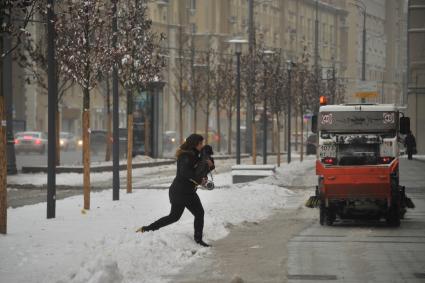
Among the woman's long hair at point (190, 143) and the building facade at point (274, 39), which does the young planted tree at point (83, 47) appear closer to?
the woman's long hair at point (190, 143)

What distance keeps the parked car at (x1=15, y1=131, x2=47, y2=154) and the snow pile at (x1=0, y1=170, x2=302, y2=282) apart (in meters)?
46.5

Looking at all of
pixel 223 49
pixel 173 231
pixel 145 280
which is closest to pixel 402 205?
pixel 173 231

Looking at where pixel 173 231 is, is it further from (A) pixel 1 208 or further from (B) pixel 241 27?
(B) pixel 241 27

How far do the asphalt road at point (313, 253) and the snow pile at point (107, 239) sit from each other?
1.38 ft

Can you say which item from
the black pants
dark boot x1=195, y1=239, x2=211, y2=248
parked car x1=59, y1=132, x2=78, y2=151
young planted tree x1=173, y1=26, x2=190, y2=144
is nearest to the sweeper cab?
the black pants

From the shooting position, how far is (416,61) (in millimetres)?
63375

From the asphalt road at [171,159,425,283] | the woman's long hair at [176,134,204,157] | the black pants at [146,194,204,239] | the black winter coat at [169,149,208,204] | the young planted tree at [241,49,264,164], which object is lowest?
the asphalt road at [171,159,425,283]

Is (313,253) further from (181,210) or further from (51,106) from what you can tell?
(51,106)

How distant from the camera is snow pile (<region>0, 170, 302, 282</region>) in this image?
13188 mm

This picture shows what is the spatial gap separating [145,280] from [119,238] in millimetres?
3032

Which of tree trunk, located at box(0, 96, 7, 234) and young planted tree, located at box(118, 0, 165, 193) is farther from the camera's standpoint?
young planted tree, located at box(118, 0, 165, 193)

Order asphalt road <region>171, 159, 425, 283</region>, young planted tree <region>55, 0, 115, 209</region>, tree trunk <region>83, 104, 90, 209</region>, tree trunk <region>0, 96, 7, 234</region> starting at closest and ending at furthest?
asphalt road <region>171, 159, 425, 283</region>, tree trunk <region>0, 96, 7, 234</region>, tree trunk <region>83, 104, 90, 209</region>, young planted tree <region>55, 0, 115, 209</region>

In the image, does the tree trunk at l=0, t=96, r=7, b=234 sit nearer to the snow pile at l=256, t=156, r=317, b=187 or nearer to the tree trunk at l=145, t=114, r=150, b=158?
the snow pile at l=256, t=156, r=317, b=187

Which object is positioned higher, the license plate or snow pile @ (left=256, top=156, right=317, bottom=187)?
the license plate
